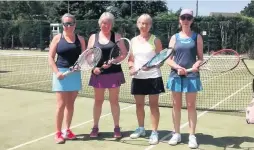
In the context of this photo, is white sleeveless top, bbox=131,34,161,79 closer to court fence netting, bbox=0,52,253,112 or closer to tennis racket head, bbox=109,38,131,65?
tennis racket head, bbox=109,38,131,65

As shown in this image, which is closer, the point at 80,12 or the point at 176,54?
the point at 176,54

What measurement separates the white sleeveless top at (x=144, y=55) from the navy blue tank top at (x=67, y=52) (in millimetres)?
848

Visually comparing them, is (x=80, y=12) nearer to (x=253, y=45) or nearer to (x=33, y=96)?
(x=253, y=45)

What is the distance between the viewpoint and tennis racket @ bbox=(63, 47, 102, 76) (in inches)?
227

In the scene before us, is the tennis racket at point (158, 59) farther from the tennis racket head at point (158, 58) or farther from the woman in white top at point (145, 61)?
the woman in white top at point (145, 61)

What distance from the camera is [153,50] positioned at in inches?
231

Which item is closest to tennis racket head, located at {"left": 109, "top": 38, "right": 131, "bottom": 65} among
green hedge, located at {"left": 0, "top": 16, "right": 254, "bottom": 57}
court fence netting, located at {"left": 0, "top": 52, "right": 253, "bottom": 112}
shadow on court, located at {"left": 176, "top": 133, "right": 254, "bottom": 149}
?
shadow on court, located at {"left": 176, "top": 133, "right": 254, "bottom": 149}

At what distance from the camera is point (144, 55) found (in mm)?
5863

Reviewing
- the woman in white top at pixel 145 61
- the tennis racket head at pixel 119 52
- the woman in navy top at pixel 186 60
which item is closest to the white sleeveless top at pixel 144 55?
the woman in white top at pixel 145 61

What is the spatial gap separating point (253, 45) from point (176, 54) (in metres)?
22.2

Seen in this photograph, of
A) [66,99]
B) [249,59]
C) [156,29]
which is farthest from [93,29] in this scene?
[66,99]

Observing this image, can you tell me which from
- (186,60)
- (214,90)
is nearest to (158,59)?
(186,60)

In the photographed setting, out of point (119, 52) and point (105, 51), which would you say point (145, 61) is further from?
point (105, 51)

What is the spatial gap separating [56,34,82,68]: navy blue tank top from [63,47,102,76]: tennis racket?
0.15 meters
